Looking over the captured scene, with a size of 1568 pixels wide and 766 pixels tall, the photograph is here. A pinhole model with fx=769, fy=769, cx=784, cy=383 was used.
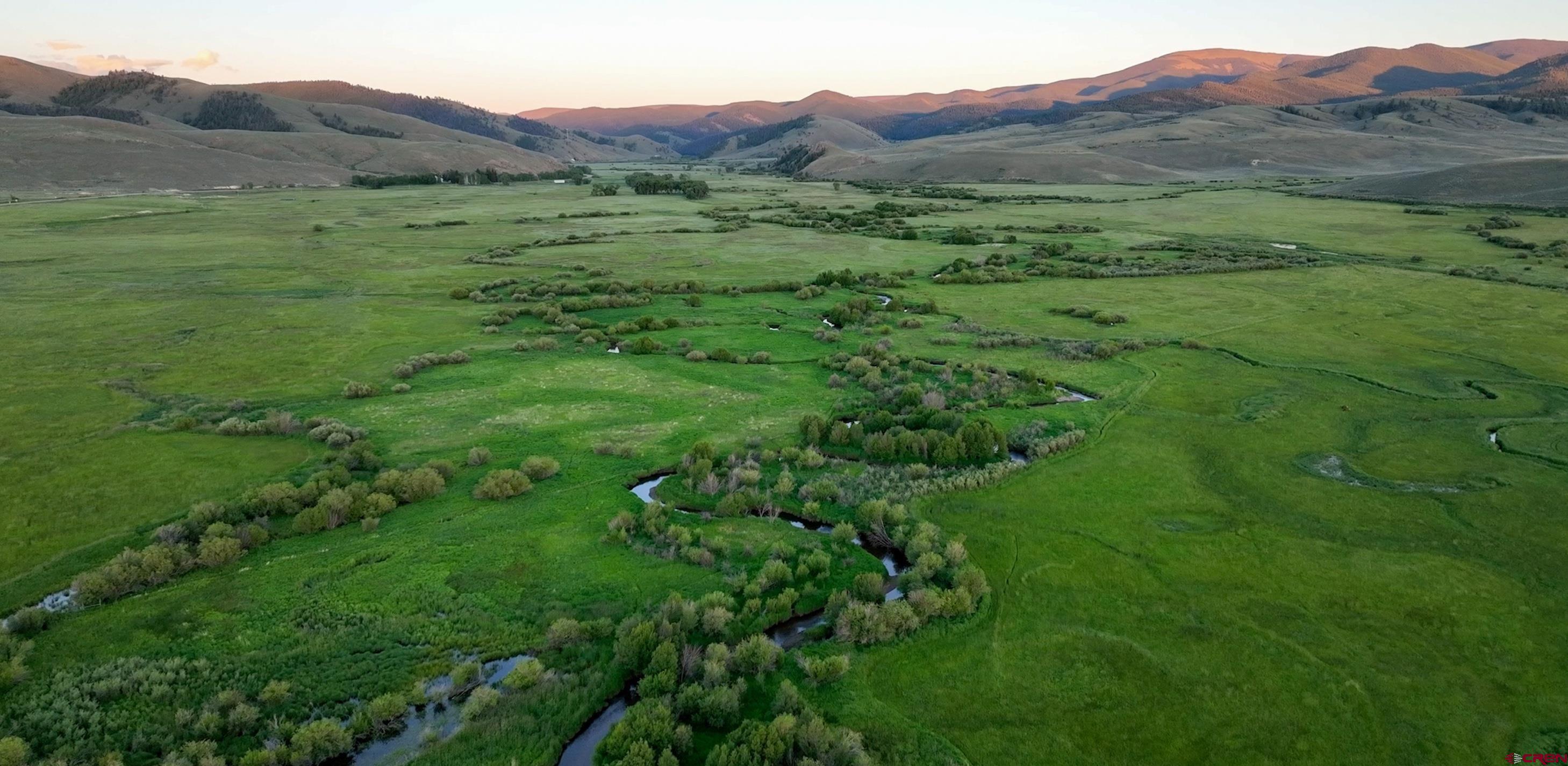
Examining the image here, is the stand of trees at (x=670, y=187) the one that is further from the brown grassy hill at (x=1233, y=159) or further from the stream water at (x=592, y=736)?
the stream water at (x=592, y=736)

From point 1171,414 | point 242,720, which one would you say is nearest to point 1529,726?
point 1171,414

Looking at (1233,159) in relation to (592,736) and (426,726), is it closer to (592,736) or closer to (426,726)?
(592,736)

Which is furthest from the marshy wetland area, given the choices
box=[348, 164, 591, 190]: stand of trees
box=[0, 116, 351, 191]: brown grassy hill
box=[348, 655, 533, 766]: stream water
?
box=[348, 164, 591, 190]: stand of trees

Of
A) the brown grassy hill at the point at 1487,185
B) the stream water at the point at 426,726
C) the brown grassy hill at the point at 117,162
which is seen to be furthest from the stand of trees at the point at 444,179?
the stream water at the point at 426,726

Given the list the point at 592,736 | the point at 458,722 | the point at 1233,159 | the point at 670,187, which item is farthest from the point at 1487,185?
the point at 458,722

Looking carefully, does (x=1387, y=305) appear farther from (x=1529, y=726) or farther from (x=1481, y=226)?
(x=1481, y=226)

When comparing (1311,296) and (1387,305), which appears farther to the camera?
(1311,296)
